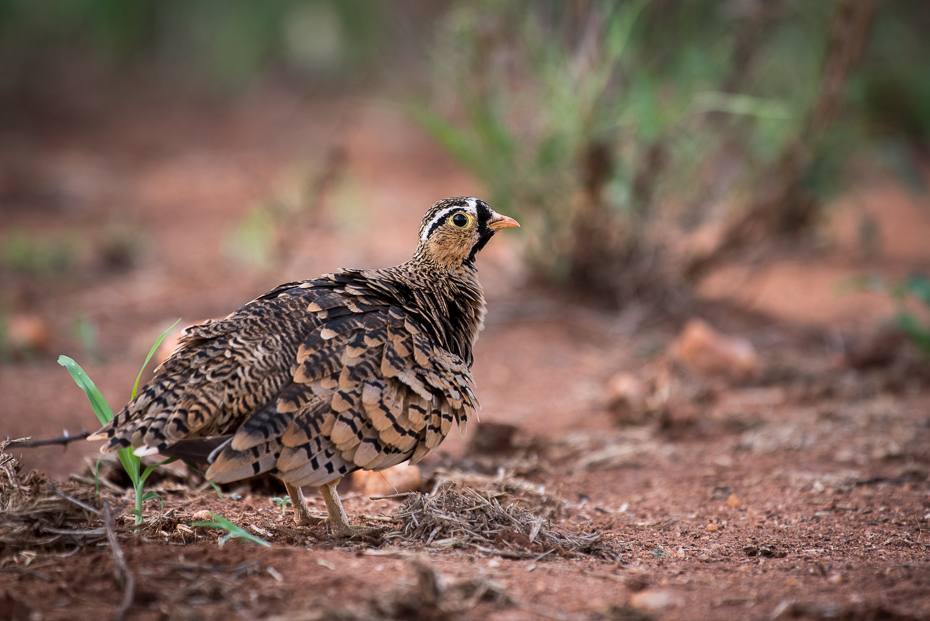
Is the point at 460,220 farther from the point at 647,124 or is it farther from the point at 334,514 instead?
the point at 647,124

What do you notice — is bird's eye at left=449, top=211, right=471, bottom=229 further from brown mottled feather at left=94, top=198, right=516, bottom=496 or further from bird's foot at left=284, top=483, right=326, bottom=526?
bird's foot at left=284, top=483, right=326, bottom=526

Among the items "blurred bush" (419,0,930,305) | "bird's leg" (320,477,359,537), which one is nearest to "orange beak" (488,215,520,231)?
"bird's leg" (320,477,359,537)

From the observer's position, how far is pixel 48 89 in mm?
14320

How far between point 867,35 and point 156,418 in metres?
5.23

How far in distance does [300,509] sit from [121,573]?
79 centimetres

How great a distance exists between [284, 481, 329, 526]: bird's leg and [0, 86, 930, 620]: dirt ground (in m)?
0.07

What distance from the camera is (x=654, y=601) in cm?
234

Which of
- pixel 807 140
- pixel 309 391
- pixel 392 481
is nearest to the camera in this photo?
pixel 309 391

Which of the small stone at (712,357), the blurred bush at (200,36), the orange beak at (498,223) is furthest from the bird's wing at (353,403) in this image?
the blurred bush at (200,36)

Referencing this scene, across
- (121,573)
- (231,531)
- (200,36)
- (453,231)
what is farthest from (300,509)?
(200,36)

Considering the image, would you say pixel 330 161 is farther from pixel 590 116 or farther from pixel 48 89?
pixel 48 89

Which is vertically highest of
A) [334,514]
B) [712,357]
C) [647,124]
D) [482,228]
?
[647,124]

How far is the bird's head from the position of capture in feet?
11.8

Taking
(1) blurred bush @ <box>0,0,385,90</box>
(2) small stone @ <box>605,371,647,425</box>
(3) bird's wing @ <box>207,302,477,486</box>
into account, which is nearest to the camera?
(3) bird's wing @ <box>207,302,477,486</box>
